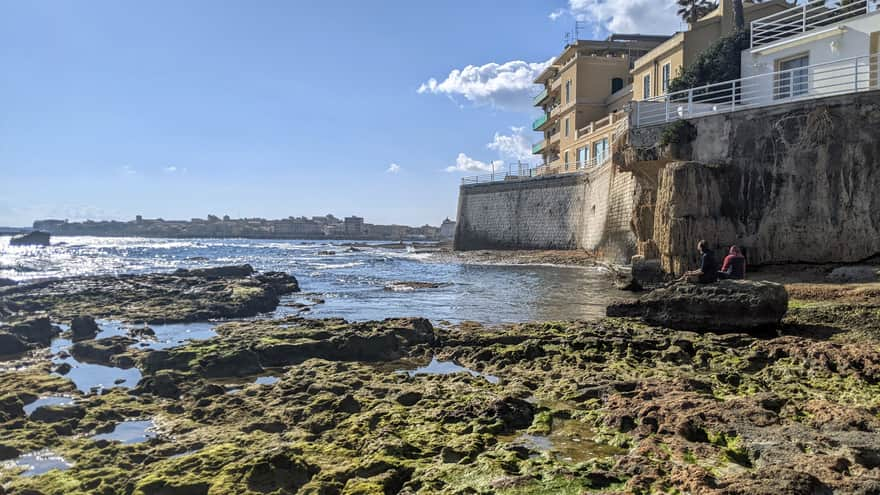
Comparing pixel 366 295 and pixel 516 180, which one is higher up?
pixel 516 180

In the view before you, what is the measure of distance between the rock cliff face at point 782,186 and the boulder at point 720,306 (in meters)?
6.17

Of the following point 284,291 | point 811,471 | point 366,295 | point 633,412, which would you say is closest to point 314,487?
point 633,412

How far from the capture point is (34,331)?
1413 centimetres

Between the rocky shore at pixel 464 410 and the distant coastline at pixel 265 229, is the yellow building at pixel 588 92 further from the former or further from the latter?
the distant coastline at pixel 265 229

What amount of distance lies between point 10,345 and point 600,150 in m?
36.9

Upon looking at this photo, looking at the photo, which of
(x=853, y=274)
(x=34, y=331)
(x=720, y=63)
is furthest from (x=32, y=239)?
(x=853, y=274)

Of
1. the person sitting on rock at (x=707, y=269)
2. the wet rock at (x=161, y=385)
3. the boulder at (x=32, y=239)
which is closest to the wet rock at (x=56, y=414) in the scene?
the wet rock at (x=161, y=385)

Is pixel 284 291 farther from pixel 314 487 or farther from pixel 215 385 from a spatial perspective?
pixel 314 487

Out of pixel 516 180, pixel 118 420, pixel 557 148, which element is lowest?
pixel 118 420

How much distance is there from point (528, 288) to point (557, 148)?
1360 inches

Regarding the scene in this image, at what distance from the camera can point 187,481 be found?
546cm

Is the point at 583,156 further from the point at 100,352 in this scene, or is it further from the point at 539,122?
the point at 100,352

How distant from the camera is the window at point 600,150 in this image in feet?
126

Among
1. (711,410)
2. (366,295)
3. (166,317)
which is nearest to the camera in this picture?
(711,410)
